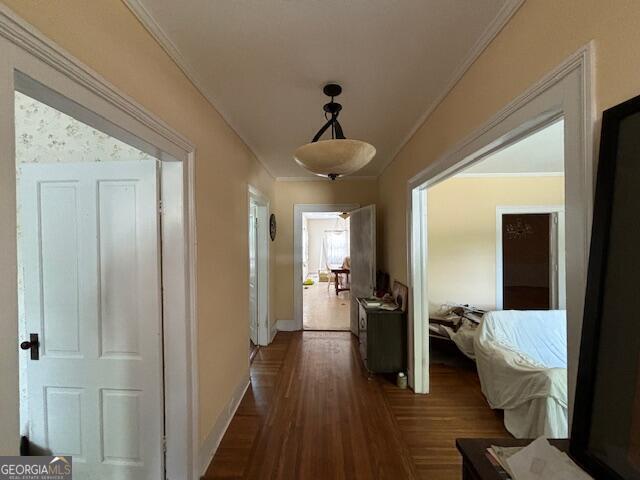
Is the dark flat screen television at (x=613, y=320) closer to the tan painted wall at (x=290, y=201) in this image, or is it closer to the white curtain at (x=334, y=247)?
the tan painted wall at (x=290, y=201)

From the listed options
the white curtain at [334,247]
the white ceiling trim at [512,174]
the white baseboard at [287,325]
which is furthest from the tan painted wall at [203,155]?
the white curtain at [334,247]

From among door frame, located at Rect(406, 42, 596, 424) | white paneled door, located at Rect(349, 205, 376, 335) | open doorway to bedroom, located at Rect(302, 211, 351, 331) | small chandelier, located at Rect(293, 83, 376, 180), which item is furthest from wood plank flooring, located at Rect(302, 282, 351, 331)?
door frame, located at Rect(406, 42, 596, 424)

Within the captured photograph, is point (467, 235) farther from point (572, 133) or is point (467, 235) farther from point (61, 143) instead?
point (61, 143)

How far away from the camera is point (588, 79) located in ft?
2.60

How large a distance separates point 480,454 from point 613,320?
20.7 inches

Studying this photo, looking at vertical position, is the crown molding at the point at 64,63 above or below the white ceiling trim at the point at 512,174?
below

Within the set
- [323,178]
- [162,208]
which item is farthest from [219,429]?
[323,178]

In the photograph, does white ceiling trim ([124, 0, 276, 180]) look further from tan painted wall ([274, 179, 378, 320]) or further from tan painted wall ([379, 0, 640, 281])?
tan painted wall ([274, 179, 378, 320])

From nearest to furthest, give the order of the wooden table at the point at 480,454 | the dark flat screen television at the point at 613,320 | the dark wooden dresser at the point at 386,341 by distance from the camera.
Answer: the dark flat screen television at the point at 613,320
the wooden table at the point at 480,454
the dark wooden dresser at the point at 386,341

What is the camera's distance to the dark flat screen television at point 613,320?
24.5 inches

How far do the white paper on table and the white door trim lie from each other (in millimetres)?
3596

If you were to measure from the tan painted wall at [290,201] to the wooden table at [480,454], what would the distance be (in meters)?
3.52

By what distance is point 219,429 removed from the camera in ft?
6.28

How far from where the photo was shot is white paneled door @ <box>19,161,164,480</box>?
1460mm
